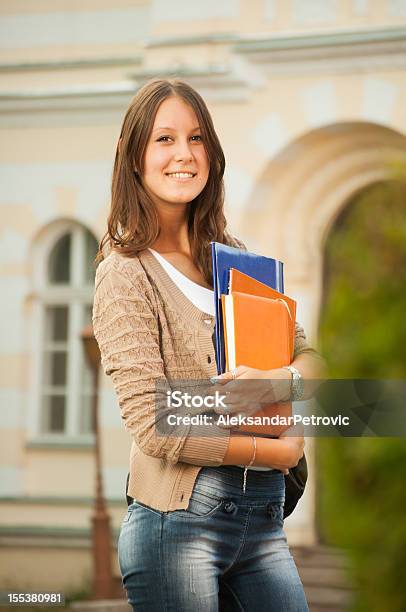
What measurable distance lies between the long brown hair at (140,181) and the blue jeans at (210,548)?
0.39 metres

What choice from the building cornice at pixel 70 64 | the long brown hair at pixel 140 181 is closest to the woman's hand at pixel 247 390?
the long brown hair at pixel 140 181

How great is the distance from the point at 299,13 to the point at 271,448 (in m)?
6.15

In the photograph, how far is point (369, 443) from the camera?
1.92 m

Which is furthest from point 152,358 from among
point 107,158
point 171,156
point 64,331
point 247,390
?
point 64,331

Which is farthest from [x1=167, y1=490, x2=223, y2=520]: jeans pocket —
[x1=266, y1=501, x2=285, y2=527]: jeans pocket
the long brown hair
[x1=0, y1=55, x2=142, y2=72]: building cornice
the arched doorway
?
[x1=0, y1=55, x2=142, y2=72]: building cornice

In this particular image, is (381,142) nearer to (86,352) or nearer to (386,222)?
(86,352)

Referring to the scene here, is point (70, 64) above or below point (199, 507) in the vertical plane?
above

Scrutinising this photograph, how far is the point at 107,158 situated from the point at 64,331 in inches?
48.8

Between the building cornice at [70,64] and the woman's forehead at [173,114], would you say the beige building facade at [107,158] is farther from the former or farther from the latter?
the woman's forehead at [173,114]

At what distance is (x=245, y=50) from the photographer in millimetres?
8133

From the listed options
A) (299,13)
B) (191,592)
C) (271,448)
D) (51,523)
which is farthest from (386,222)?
(51,523)

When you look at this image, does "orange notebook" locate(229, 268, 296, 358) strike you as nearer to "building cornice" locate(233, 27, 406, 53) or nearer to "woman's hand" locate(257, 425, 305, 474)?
"woman's hand" locate(257, 425, 305, 474)

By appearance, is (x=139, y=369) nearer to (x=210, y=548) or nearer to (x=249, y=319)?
(x=249, y=319)

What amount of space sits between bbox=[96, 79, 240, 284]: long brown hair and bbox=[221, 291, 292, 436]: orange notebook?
158mm
